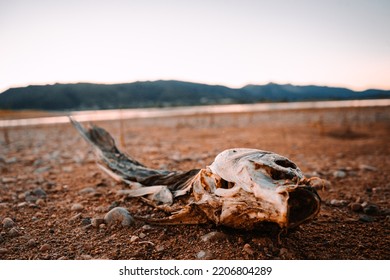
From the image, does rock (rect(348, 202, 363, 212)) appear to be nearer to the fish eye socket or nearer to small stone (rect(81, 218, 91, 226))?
the fish eye socket

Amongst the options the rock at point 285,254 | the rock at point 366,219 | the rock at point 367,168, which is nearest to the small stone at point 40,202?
the rock at point 285,254

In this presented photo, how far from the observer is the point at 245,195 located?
5.90 feet

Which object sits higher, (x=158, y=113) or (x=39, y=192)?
(x=158, y=113)

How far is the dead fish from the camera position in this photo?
1.61 meters

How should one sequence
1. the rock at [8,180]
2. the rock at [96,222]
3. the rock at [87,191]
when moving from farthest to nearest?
the rock at [8,180] < the rock at [87,191] < the rock at [96,222]

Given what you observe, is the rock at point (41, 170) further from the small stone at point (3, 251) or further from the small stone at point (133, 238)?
the small stone at point (133, 238)

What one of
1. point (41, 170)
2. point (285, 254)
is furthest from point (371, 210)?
point (41, 170)

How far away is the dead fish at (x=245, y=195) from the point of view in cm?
161

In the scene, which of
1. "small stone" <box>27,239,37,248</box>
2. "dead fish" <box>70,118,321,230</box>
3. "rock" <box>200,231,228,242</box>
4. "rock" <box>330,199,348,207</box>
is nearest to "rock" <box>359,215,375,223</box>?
"rock" <box>330,199,348,207</box>

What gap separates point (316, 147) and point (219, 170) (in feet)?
19.3

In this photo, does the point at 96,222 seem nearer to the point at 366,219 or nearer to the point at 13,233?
the point at 13,233
